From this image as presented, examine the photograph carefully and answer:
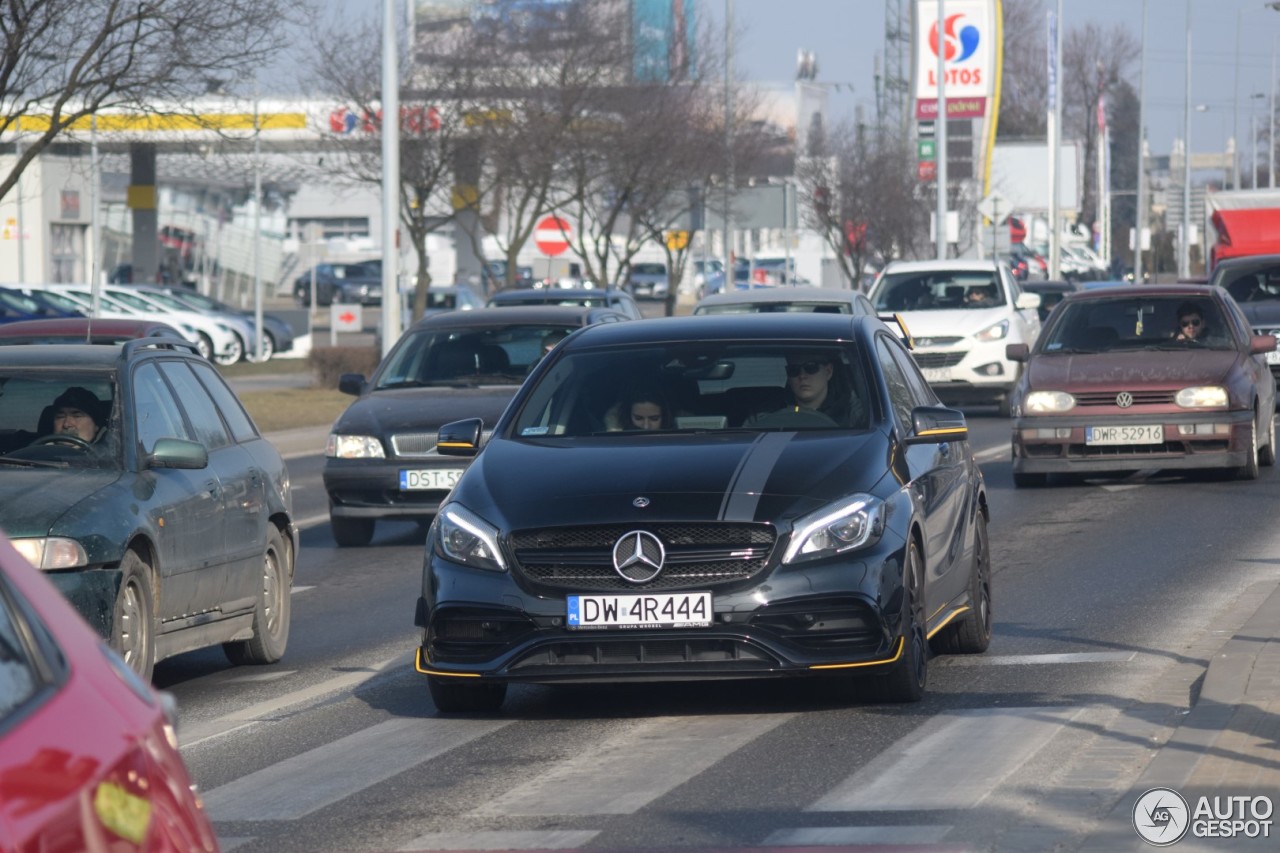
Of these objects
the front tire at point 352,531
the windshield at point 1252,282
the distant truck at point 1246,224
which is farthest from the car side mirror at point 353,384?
the distant truck at point 1246,224

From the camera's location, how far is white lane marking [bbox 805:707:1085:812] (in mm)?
6355

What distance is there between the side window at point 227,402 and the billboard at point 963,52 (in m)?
52.6

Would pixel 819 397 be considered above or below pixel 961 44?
below

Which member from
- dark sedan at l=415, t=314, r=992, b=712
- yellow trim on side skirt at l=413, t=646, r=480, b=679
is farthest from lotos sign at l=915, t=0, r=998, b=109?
yellow trim on side skirt at l=413, t=646, r=480, b=679

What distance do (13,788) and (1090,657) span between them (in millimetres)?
7164

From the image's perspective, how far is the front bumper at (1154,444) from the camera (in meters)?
17.0

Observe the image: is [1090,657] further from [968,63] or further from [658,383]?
[968,63]

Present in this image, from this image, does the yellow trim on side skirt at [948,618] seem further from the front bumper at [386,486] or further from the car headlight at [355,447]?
the car headlight at [355,447]

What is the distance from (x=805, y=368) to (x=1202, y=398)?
29.5 ft

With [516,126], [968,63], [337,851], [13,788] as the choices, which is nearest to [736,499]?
[337,851]

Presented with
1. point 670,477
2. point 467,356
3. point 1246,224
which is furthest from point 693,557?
point 1246,224

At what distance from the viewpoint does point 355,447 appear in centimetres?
1510

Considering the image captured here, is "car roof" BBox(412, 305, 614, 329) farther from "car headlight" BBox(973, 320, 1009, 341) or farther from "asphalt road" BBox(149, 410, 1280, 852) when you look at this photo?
"car headlight" BBox(973, 320, 1009, 341)

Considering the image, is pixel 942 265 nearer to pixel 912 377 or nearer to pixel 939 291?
pixel 939 291
